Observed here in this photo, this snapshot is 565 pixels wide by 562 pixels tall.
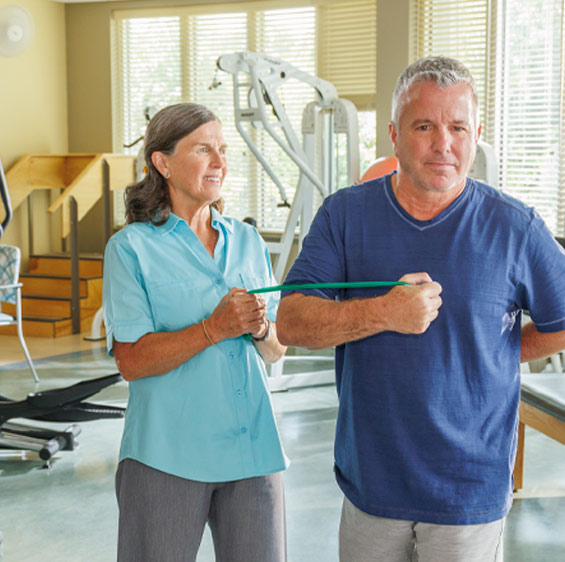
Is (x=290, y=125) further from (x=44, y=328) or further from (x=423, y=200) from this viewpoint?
(x=423, y=200)

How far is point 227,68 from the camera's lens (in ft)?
16.6

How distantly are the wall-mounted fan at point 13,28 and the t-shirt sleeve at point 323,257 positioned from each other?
5.39 meters

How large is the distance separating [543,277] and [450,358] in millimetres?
207

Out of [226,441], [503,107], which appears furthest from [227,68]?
[226,441]

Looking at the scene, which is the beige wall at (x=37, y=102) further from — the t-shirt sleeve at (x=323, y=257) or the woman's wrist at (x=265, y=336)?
the t-shirt sleeve at (x=323, y=257)

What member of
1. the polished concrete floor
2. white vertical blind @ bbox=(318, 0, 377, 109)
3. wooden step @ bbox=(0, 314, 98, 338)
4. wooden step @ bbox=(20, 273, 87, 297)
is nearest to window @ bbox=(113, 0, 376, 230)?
white vertical blind @ bbox=(318, 0, 377, 109)

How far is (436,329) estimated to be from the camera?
1.35m

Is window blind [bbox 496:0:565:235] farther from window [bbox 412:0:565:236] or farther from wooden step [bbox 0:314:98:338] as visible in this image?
wooden step [bbox 0:314:98:338]

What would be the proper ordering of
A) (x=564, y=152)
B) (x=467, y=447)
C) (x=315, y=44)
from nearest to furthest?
1. (x=467, y=447)
2. (x=564, y=152)
3. (x=315, y=44)

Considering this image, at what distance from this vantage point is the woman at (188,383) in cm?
156

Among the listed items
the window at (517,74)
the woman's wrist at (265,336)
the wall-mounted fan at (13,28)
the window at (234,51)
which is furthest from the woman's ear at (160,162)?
the window at (234,51)

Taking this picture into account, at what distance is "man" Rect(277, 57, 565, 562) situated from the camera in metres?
1.35

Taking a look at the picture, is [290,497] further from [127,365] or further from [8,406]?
[127,365]

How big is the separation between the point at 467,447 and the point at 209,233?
0.71 metres
